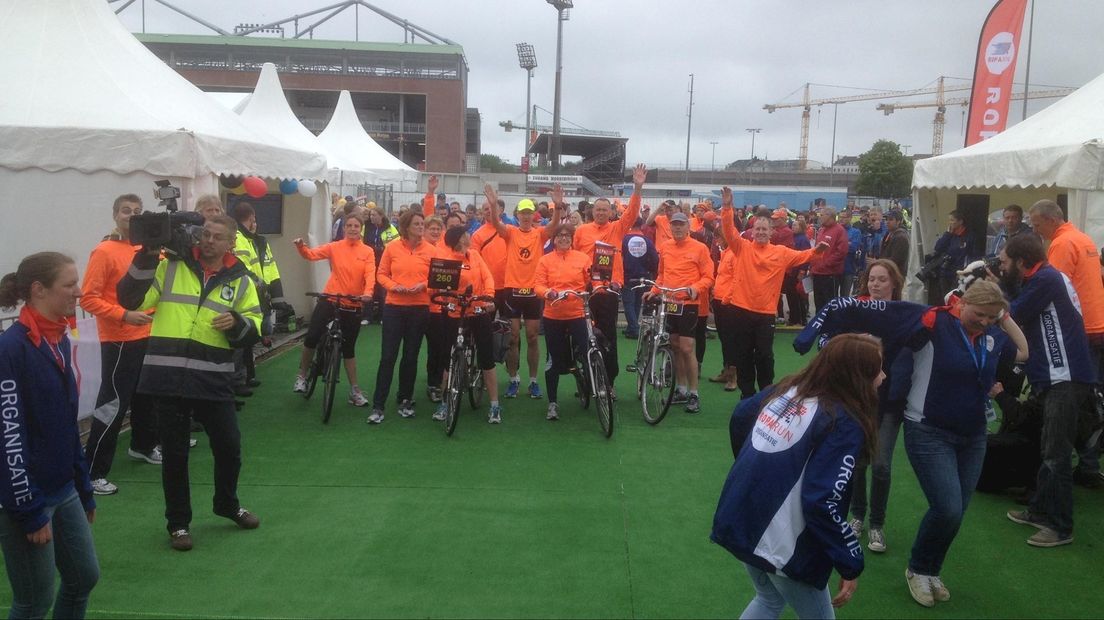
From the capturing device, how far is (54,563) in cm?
337

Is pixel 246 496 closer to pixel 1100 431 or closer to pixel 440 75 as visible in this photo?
pixel 1100 431

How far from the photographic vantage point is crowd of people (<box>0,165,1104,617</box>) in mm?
3082

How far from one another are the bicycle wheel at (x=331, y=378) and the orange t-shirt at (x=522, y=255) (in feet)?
6.35

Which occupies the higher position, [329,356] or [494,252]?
[494,252]

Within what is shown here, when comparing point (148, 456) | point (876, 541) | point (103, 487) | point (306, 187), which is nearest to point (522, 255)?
point (148, 456)

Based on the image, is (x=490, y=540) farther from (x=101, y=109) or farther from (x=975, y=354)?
(x=101, y=109)

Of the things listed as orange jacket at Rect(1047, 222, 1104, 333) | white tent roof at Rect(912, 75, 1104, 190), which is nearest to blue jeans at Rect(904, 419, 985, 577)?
orange jacket at Rect(1047, 222, 1104, 333)

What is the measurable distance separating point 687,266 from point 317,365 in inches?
151

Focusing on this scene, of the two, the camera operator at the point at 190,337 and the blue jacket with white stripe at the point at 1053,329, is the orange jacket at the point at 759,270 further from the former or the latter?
the camera operator at the point at 190,337

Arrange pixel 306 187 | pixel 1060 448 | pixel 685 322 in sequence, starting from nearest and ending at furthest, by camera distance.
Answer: pixel 1060 448 < pixel 685 322 < pixel 306 187

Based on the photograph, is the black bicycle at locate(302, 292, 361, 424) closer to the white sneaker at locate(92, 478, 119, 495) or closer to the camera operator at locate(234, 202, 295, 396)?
the camera operator at locate(234, 202, 295, 396)

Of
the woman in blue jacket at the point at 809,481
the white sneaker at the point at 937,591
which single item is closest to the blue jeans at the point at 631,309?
the white sneaker at the point at 937,591

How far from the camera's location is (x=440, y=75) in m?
69.6

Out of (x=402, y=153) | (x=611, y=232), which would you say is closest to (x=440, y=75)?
(x=402, y=153)
